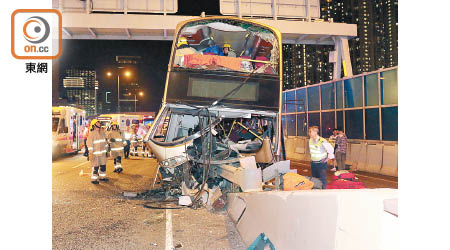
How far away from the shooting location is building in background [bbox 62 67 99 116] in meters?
81.0

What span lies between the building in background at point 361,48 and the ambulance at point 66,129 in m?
72.2

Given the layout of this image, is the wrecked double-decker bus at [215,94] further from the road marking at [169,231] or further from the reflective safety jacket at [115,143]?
the reflective safety jacket at [115,143]

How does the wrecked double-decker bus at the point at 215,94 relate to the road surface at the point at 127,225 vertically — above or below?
above

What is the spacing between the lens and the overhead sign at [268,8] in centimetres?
1266

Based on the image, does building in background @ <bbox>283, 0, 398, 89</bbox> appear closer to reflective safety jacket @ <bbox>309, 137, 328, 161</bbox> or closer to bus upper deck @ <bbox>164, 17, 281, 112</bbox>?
bus upper deck @ <bbox>164, 17, 281, 112</bbox>

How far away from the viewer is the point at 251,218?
468 cm

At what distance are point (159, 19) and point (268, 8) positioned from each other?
389 centimetres

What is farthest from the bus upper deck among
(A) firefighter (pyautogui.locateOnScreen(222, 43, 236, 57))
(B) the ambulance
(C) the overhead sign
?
(B) the ambulance

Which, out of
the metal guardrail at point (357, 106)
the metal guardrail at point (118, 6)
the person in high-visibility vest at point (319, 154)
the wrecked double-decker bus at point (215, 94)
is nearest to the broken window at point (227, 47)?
the wrecked double-decker bus at point (215, 94)

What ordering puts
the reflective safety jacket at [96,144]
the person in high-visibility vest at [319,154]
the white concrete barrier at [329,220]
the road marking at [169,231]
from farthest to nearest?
the reflective safety jacket at [96,144] → the person in high-visibility vest at [319,154] → the road marking at [169,231] → the white concrete barrier at [329,220]

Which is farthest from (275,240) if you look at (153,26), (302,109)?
(302,109)

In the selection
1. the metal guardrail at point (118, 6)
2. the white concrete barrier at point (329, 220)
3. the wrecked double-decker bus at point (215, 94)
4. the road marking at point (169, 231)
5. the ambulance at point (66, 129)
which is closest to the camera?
the white concrete barrier at point (329, 220)

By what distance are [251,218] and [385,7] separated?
10367 cm
